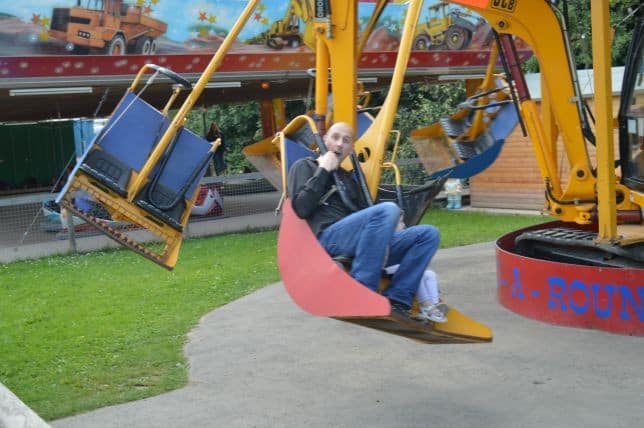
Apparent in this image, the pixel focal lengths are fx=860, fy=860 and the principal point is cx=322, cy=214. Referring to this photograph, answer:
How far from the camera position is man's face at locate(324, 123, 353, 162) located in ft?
17.8

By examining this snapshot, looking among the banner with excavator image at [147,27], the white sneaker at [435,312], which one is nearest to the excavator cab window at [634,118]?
the white sneaker at [435,312]

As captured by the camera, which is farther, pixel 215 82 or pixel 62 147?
pixel 62 147

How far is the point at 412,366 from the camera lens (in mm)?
6859

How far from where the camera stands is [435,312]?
214 inches

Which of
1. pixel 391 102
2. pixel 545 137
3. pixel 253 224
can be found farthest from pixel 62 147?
pixel 391 102

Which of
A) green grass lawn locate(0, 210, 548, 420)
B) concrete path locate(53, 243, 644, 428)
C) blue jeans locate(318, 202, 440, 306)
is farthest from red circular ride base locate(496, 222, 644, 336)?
green grass lawn locate(0, 210, 548, 420)

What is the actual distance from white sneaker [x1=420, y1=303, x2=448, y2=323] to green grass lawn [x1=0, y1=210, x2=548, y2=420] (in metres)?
2.15

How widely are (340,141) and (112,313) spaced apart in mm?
4842

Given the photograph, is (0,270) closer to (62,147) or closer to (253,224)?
(253,224)

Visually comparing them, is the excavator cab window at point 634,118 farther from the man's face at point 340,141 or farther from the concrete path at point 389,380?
the man's face at point 340,141

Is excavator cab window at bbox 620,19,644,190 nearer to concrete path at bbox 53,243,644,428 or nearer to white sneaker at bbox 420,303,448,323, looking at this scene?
concrete path at bbox 53,243,644,428

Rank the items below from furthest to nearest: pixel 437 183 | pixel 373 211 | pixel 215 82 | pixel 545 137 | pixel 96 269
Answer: pixel 215 82
pixel 96 269
pixel 545 137
pixel 437 183
pixel 373 211

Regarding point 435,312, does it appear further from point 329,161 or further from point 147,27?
point 147,27

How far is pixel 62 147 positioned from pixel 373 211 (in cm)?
2686
